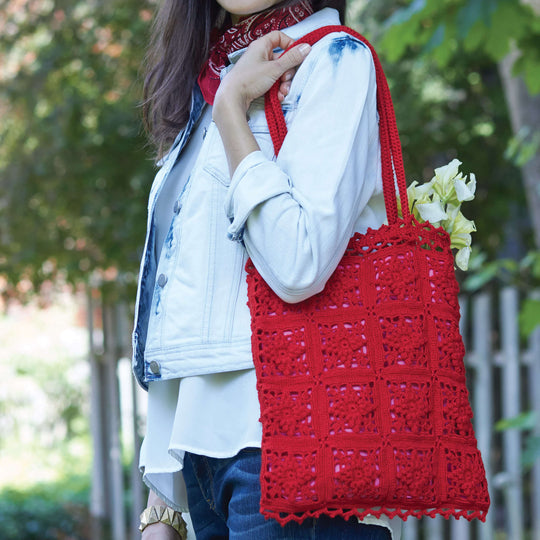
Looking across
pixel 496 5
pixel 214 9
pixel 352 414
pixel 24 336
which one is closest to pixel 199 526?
pixel 352 414

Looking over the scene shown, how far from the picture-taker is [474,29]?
10.2 ft

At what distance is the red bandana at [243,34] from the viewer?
1538 millimetres

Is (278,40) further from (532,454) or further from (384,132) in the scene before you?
(532,454)

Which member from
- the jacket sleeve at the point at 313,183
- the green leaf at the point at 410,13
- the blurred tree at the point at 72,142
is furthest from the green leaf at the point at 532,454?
the blurred tree at the point at 72,142

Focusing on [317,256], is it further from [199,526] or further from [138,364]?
[199,526]

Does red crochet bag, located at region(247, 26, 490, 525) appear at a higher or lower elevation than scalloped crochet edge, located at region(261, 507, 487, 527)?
higher

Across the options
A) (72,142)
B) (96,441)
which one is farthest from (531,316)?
(96,441)

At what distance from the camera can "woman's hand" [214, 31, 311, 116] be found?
1389 mm

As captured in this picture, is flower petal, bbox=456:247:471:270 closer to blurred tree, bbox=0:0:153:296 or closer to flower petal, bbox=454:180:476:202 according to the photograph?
flower petal, bbox=454:180:476:202

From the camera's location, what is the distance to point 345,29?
1.41 metres

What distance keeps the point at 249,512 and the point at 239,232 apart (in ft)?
1.46

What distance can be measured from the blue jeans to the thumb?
63cm

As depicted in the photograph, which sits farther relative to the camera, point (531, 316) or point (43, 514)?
point (43, 514)

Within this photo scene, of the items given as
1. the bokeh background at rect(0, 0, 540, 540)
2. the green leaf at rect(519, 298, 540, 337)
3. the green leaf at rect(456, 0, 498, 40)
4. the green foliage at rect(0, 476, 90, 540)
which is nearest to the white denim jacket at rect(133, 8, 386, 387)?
the green leaf at rect(456, 0, 498, 40)
